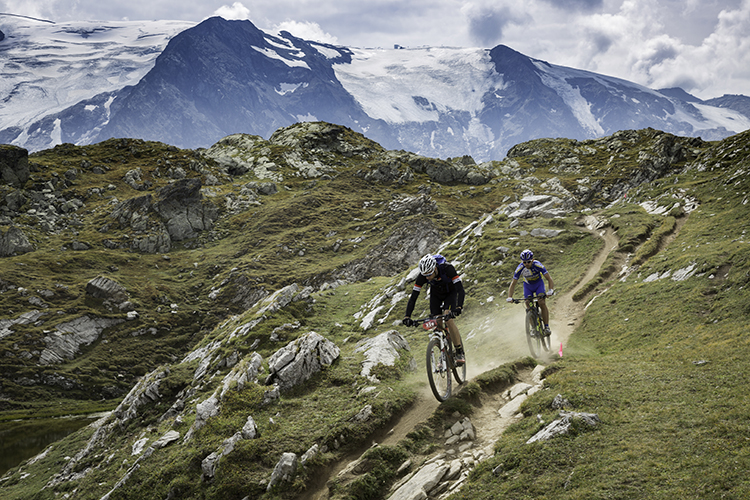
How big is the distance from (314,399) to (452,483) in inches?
301

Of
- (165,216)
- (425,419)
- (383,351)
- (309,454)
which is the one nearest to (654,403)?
(425,419)

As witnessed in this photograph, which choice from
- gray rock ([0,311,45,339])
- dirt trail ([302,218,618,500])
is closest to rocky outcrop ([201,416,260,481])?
dirt trail ([302,218,618,500])

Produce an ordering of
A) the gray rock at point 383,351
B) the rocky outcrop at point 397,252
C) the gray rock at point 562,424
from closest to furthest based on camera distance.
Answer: the gray rock at point 562,424 < the gray rock at point 383,351 < the rocky outcrop at point 397,252

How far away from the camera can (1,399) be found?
158 feet

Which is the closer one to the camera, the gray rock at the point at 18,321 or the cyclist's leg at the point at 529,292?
the cyclist's leg at the point at 529,292

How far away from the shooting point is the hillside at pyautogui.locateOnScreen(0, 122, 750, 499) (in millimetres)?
10023

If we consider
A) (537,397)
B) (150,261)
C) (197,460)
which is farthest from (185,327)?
(537,397)

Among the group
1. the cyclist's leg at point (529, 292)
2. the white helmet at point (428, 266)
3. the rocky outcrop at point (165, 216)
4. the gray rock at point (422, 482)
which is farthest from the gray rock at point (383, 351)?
the rocky outcrop at point (165, 216)

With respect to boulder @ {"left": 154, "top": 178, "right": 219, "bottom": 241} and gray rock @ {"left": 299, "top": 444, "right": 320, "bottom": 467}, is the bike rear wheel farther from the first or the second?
boulder @ {"left": 154, "top": 178, "right": 219, "bottom": 241}

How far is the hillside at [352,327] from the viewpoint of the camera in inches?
395

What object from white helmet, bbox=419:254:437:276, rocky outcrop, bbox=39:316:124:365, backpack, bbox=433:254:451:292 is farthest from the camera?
rocky outcrop, bbox=39:316:124:365

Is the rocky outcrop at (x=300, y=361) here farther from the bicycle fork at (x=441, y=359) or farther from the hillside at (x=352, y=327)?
the bicycle fork at (x=441, y=359)

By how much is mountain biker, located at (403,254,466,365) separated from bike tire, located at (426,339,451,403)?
2.53 ft

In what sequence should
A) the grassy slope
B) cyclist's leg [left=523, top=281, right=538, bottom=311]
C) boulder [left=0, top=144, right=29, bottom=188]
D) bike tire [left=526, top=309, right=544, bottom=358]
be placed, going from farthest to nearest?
boulder [left=0, top=144, right=29, bottom=188], cyclist's leg [left=523, top=281, right=538, bottom=311], bike tire [left=526, top=309, right=544, bottom=358], the grassy slope
